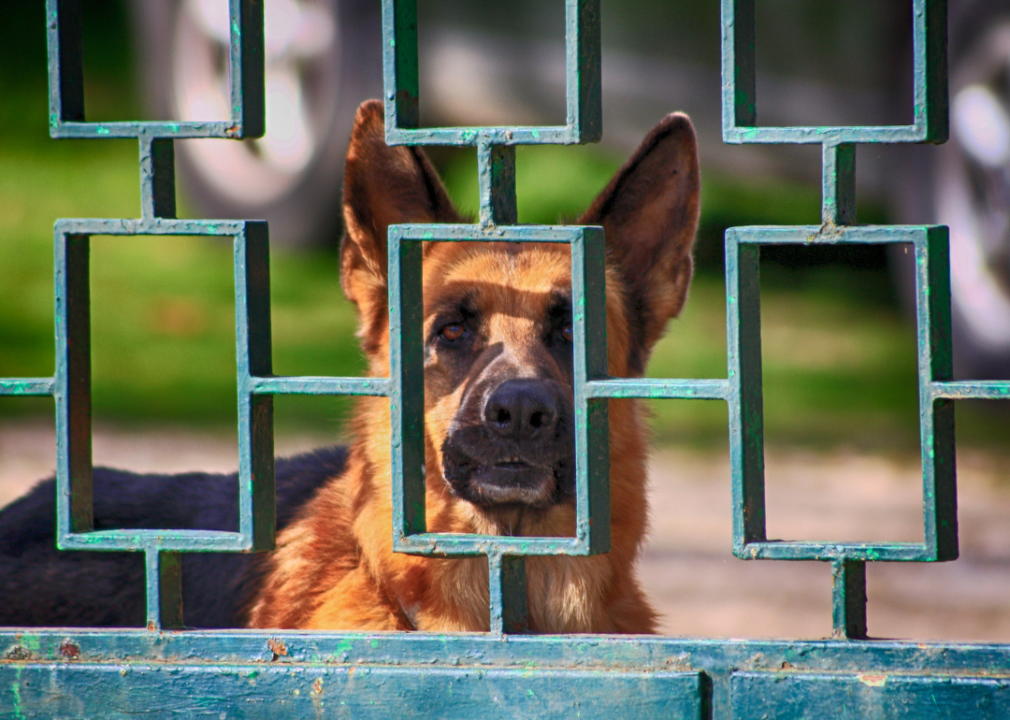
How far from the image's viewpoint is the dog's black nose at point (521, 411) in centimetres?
301

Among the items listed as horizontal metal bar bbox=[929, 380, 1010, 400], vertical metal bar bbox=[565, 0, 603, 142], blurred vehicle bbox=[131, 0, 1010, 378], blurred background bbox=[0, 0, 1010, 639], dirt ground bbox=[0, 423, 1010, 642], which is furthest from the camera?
blurred vehicle bbox=[131, 0, 1010, 378]

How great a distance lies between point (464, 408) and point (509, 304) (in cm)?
46

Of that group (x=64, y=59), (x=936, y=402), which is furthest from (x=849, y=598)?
(x=64, y=59)

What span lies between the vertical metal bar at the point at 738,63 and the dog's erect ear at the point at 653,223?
1.07 m

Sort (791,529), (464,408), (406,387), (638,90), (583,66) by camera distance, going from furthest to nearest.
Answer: (638,90) < (791,529) < (464,408) < (406,387) < (583,66)

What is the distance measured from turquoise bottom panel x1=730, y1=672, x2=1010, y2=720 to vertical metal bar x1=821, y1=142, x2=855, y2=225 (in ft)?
2.40

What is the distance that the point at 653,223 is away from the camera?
11.6 feet

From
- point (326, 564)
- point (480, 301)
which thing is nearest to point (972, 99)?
point (480, 301)

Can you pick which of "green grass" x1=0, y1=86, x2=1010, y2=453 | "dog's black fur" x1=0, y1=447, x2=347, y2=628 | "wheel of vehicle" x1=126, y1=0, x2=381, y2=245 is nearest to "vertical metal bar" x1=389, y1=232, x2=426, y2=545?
"dog's black fur" x1=0, y1=447, x2=347, y2=628

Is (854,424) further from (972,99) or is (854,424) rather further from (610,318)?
(610,318)

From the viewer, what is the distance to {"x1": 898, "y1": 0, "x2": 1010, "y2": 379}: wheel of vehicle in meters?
6.09

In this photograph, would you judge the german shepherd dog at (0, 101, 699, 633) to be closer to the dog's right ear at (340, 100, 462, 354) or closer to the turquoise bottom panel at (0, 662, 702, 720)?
the dog's right ear at (340, 100, 462, 354)

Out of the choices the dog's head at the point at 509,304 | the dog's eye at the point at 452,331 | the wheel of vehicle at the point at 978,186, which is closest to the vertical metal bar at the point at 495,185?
the dog's head at the point at 509,304

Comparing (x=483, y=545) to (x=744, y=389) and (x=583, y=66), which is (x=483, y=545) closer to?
(x=744, y=389)
